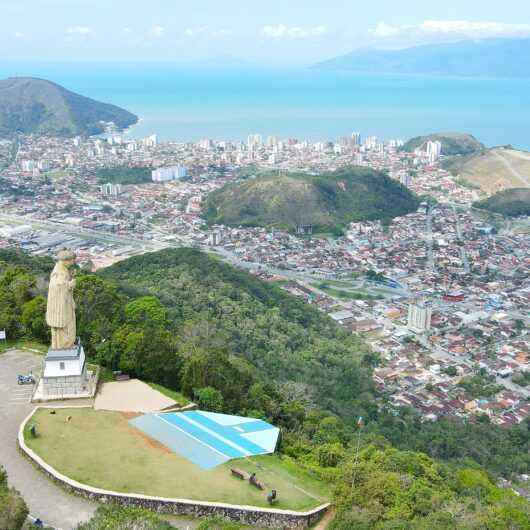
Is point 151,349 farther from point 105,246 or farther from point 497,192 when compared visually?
point 497,192

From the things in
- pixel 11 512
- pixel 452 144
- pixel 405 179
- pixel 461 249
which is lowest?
pixel 461 249

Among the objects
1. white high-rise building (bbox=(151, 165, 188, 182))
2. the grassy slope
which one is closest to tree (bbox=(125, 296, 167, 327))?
white high-rise building (bbox=(151, 165, 188, 182))

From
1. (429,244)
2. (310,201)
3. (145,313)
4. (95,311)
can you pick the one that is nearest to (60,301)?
(95,311)

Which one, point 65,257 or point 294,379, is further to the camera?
point 294,379

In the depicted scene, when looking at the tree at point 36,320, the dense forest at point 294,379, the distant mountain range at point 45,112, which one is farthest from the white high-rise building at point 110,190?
the tree at point 36,320

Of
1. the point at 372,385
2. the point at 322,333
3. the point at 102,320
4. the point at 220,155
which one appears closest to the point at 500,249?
the point at 322,333

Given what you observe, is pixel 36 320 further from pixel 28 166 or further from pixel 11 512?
pixel 28 166

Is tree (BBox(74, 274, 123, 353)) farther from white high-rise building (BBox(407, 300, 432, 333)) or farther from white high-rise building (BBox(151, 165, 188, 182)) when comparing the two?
white high-rise building (BBox(151, 165, 188, 182))
